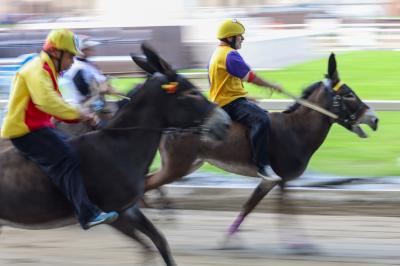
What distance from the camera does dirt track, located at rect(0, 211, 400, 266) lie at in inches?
289

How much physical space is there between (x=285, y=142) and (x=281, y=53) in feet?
59.5

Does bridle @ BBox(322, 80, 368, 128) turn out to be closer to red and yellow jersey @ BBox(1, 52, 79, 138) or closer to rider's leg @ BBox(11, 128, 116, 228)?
rider's leg @ BBox(11, 128, 116, 228)

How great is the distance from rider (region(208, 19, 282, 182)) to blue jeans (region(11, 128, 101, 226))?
242 centimetres

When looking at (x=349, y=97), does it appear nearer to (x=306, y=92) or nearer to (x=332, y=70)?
(x=332, y=70)

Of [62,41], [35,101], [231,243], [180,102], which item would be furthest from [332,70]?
[35,101]

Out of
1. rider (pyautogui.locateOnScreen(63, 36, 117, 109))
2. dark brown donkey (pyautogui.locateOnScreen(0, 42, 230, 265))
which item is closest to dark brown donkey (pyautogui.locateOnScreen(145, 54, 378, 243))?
rider (pyautogui.locateOnScreen(63, 36, 117, 109))

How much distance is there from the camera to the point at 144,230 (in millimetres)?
6348

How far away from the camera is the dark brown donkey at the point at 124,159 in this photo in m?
6.18

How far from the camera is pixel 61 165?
6.06m

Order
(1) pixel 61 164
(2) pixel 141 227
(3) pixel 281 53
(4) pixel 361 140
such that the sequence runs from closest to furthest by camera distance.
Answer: (1) pixel 61 164 < (2) pixel 141 227 < (4) pixel 361 140 < (3) pixel 281 53

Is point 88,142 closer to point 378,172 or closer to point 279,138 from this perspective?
point 279,138

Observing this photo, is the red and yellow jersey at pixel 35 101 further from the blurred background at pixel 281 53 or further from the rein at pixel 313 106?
the rein at pixel 313 106

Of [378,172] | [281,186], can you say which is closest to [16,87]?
[281,186]

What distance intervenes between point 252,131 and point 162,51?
599 inches
